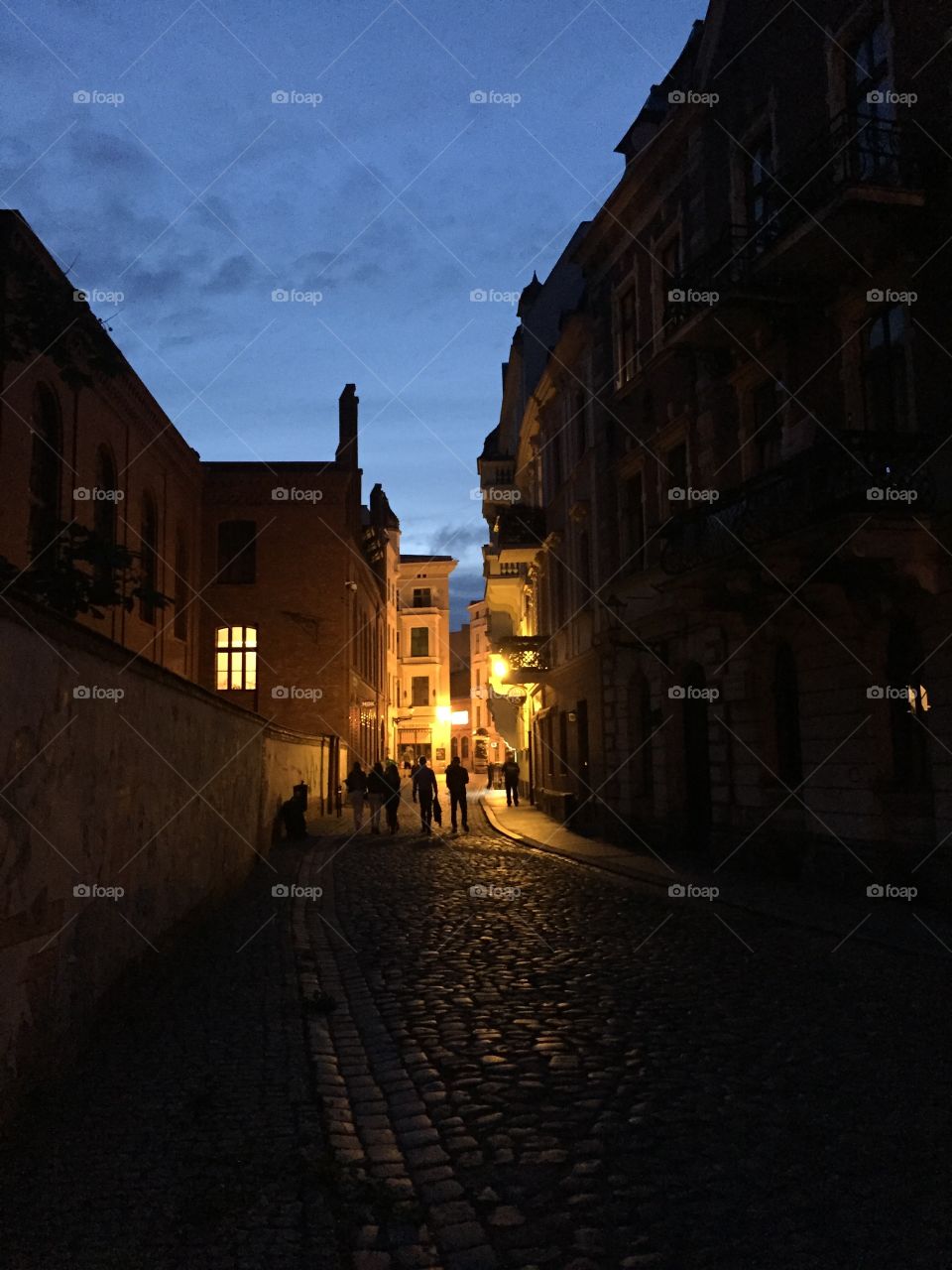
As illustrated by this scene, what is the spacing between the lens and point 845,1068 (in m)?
5.80

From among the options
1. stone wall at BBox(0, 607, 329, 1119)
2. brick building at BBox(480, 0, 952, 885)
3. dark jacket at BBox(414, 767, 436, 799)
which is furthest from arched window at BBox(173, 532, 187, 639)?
stone wall at BBox(0, 607, 329, 1119)

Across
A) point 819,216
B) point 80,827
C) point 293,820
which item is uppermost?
point 819,216

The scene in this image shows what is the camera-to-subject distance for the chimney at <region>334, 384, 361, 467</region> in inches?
1644

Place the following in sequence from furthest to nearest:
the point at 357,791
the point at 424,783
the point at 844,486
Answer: the point at 357,791 → the point at 424,783 → the point at 844,486

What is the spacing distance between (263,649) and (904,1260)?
35741mm

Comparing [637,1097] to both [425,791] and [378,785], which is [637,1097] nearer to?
[425,791]

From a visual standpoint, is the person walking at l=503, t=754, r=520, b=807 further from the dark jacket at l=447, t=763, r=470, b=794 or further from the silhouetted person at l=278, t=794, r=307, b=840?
the silhouetted person at l=278, t=794, r=307, b=840

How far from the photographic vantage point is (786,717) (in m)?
15.8

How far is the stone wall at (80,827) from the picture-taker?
521 centimetres

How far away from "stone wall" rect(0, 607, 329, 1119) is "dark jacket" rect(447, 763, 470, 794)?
14128 mm

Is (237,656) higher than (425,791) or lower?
higher

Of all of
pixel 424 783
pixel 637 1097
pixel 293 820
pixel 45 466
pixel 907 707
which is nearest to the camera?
pixel 637 1097

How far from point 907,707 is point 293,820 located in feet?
46.3

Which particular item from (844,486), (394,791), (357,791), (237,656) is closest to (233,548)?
(237,656)
